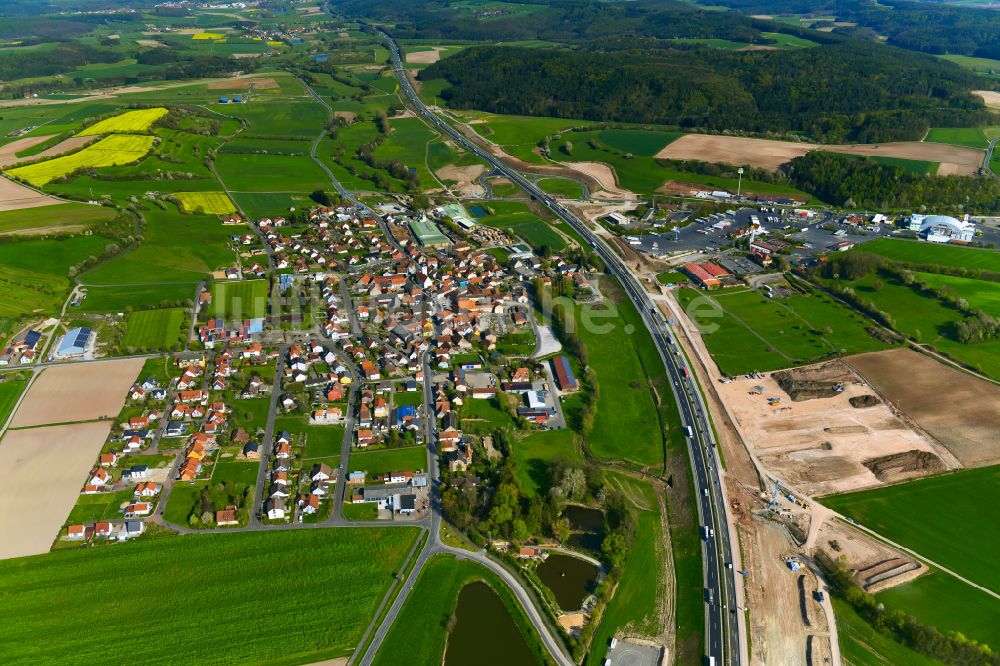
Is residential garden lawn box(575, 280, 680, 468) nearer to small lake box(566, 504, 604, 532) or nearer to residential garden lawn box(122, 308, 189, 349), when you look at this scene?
small lake box(566, 504, 604, 532)

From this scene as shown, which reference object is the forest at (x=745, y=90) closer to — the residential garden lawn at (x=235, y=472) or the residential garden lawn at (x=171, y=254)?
the residential garden lawn at (x=171, y=254)

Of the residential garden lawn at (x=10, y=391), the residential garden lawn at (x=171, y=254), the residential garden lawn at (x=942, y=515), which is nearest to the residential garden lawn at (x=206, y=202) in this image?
the residential garden lawn at (x=171, y=254)

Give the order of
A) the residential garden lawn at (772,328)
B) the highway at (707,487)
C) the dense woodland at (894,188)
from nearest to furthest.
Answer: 1. the highway at (707,487)
2. the residential garden lawn at (772,328)
3. the dense woodland at (894,188)

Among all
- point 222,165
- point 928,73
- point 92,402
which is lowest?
point 92,402

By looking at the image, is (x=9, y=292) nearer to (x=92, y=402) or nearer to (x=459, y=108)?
(x=92, y=402)

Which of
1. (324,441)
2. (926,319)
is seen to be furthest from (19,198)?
(926,319)

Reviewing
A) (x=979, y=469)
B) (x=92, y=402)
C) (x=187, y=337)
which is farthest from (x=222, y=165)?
(x=979, y=469)
